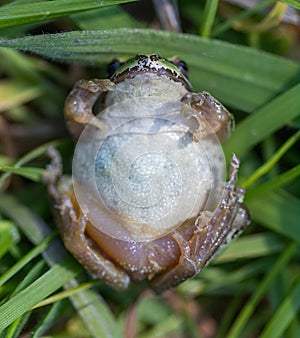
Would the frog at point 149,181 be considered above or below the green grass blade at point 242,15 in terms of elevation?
below

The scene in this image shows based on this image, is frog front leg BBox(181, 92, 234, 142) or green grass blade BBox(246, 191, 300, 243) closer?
frog front leg BBox(181, 92, 234, 142)

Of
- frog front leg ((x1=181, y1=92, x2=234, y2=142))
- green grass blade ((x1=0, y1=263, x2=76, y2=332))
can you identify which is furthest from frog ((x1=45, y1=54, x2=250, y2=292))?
green grass blade ((x1=0, y1=263, x2=76, y2=332))

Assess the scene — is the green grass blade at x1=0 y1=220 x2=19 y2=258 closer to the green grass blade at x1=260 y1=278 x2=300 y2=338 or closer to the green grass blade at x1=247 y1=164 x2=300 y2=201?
the green grass blade at x1=247 y1=164 x2=300 y2=201

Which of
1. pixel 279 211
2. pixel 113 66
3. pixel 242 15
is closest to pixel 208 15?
pixel 242 15

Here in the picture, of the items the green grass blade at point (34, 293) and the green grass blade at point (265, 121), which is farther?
the green grass blade at point (265, 121)

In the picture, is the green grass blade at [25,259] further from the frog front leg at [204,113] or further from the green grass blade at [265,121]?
the green grass blade at [265,121]

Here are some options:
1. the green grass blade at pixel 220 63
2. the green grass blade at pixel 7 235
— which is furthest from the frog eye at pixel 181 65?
the green grass blade at pixel 7 235
